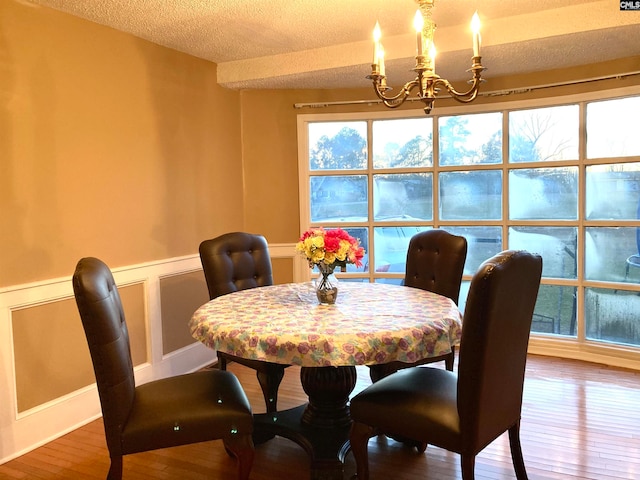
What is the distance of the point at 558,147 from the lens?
379 centimetres

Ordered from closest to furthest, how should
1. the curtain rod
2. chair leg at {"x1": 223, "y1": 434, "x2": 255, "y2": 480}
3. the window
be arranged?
chair leg at {"x1": 223, "y1": 434, "x2": 255, "y2": 480}
the curtain rod
the window

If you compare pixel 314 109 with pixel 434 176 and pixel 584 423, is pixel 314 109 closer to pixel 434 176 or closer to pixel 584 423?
pixel 434 176

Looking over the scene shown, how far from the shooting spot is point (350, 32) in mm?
3201

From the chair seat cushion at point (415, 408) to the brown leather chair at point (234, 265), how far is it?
2.86 ft

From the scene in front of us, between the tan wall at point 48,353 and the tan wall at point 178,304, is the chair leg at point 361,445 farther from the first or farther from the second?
the tan wall at point 178,304

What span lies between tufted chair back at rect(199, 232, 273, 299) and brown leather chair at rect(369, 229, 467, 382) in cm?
89

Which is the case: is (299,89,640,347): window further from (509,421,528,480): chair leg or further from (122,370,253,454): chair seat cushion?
(122,370,253,454): chair seat cushion

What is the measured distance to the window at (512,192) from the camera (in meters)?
3.58

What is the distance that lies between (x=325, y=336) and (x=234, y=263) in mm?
1347

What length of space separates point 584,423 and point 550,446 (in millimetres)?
377

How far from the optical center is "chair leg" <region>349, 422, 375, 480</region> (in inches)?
74.7

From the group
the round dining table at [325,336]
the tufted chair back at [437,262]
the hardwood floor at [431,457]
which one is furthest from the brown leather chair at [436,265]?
the hardwood floor at [431,457]

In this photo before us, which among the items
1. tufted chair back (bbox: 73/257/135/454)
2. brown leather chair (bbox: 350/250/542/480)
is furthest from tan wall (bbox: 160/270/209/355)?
brown leather chair (bbox: 350/250/542/480)

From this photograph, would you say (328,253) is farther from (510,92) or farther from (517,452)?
(510,92)
